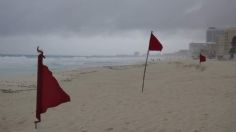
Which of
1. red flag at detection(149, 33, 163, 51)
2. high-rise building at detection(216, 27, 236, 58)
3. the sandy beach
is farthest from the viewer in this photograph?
high-rise building at detection(216, 27, 236, 58)

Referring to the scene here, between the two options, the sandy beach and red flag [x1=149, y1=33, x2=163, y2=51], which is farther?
red flag [x1=149, y1=33, x2=163, y2=51]

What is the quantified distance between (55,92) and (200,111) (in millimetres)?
4432

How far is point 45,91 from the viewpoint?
4309 millimetres

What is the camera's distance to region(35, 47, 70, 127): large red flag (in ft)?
13.9

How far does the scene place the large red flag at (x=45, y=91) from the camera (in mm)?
4246

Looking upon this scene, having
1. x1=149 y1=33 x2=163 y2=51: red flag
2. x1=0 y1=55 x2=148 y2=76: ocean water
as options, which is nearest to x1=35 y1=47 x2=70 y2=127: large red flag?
x1=149 y1=33 x2=163 y2=51: red flag

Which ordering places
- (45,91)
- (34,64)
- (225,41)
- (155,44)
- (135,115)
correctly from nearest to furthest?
(45,91), (135,115), (155,44), (34,64), (225,41)

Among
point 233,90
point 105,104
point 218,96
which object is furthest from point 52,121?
point 233,90

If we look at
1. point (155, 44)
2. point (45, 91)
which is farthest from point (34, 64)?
point (45, 91)

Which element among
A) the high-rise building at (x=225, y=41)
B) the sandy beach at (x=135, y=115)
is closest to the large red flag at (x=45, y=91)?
the sandy beach at (x=135, y=115)

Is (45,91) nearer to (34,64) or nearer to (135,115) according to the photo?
(135,115)

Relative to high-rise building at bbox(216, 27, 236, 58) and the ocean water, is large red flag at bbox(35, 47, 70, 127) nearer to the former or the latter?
the ocean water

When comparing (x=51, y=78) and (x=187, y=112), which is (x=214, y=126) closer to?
(x=187, y=112)

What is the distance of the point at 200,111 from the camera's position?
7.41 metres
